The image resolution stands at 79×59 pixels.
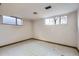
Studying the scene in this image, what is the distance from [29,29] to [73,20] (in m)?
3.28

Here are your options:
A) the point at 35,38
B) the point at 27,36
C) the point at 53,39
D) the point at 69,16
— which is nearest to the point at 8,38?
the point at 27,36

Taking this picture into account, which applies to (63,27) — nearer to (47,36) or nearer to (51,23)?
(51,23)

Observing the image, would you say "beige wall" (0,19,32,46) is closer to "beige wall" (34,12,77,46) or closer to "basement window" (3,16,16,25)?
"basement window" (3,16,16,25)

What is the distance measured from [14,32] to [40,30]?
1.88m

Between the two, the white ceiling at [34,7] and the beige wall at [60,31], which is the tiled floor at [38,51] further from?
the white ceiling at [34,7]

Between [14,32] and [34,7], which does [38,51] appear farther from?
[14,32]

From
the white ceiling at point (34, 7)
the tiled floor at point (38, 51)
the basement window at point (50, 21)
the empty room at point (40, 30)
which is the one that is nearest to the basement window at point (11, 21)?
the empty room at point (40, 30)

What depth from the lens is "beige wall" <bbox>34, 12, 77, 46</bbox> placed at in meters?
2.85

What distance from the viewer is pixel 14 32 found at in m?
3.84

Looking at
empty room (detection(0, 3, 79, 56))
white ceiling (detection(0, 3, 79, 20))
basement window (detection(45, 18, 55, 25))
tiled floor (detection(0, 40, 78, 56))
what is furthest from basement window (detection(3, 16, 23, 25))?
basement window (detection(45, 18, 55, 25))

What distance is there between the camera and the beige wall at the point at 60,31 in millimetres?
2854

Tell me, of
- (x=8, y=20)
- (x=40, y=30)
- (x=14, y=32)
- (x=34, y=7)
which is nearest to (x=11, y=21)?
(x=8, y=20)

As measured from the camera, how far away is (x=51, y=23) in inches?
161

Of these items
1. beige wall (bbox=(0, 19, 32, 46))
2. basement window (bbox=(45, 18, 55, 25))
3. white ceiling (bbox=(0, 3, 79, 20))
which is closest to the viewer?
white ceiling (bbox=(0, 3, 79, 20))
